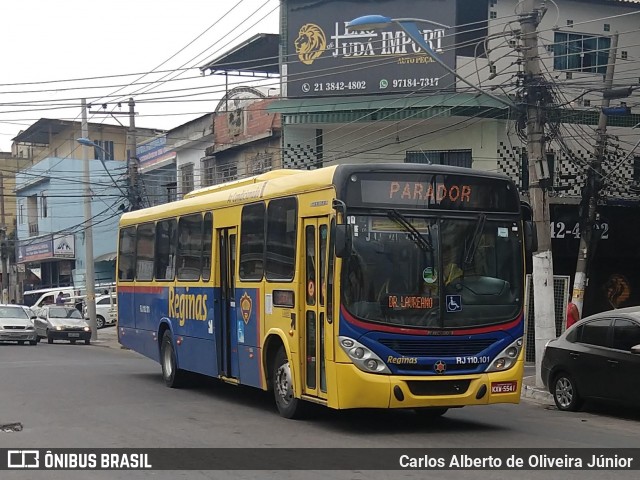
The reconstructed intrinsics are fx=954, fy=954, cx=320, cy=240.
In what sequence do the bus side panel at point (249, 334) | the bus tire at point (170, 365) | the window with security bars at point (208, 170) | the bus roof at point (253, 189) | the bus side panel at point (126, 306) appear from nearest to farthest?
the bus roof at point (253, 189)
the bus side panel at point (249, 334)
the bus tire at point (170, 365)
the bus side panel at point (126, 306)
the window with security bars at point (208, 170)

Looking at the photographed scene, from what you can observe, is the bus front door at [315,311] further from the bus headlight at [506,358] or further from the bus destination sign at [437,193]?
the bus headlight at [506,358]

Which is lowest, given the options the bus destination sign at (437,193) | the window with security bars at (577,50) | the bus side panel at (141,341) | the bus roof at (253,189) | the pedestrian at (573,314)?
the bus side panel at (141,341)

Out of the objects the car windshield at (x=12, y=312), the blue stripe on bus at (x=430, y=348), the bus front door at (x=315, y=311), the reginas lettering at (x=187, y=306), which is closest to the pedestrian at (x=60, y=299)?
the car windshield at (x=12, y=312)

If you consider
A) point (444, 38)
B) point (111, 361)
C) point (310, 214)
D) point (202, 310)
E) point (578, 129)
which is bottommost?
point (111, 361)

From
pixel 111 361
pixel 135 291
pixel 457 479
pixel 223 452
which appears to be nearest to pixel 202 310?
pixel 135 291

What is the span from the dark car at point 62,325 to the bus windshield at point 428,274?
27.6 meters

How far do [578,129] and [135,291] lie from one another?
1464 centimetres

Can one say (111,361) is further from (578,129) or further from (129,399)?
(578,129)

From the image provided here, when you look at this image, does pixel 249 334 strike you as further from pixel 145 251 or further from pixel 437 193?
pixel 145 251

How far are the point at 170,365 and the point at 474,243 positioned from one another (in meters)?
7.69

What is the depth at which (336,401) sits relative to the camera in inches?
433

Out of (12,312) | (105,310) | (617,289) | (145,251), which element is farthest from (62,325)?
(617,289)

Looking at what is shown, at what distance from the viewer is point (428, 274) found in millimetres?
11188

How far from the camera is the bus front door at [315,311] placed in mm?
11406
